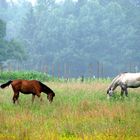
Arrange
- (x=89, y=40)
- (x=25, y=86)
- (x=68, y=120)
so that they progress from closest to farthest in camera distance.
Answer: (x=68, y=120) → (x=25, y=86) → (x=89, y=40)

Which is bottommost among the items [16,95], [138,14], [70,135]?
[70,135]

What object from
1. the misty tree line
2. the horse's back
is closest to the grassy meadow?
the horse's back

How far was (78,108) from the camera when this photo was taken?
17281mm

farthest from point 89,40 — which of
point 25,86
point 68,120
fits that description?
point 68,120

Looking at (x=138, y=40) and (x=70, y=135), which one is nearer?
(x=70, y=135)

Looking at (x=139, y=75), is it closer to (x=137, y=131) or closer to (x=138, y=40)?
(x=137, y=131)

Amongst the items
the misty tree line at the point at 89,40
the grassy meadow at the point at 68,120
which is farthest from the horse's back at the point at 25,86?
the misty tree line at the point at 89,40

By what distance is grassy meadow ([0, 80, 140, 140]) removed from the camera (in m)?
12.4

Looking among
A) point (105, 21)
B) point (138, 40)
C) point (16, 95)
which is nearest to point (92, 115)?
point (16, 95)

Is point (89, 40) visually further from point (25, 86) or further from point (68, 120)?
point (68, 120)

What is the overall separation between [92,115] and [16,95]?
5.21m

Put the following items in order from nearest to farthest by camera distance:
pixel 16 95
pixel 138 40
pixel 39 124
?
pixel 39 124 < pixel 16 95 < pixel 138 40

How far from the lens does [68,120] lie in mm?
14719

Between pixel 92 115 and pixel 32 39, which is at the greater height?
pixel 32 39
